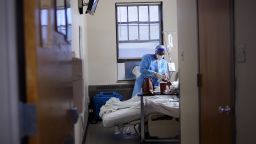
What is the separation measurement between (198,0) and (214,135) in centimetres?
118

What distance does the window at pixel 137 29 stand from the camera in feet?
27.5

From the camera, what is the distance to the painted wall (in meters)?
8.23

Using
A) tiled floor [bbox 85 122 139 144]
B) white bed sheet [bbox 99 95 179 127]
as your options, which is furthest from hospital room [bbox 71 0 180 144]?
white bed sheet [bbox 99 95 179 127]

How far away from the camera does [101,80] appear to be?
835 cm

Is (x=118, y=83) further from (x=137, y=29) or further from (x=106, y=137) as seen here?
(x=106, y=137)

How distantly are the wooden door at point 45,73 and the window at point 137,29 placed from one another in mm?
7082
